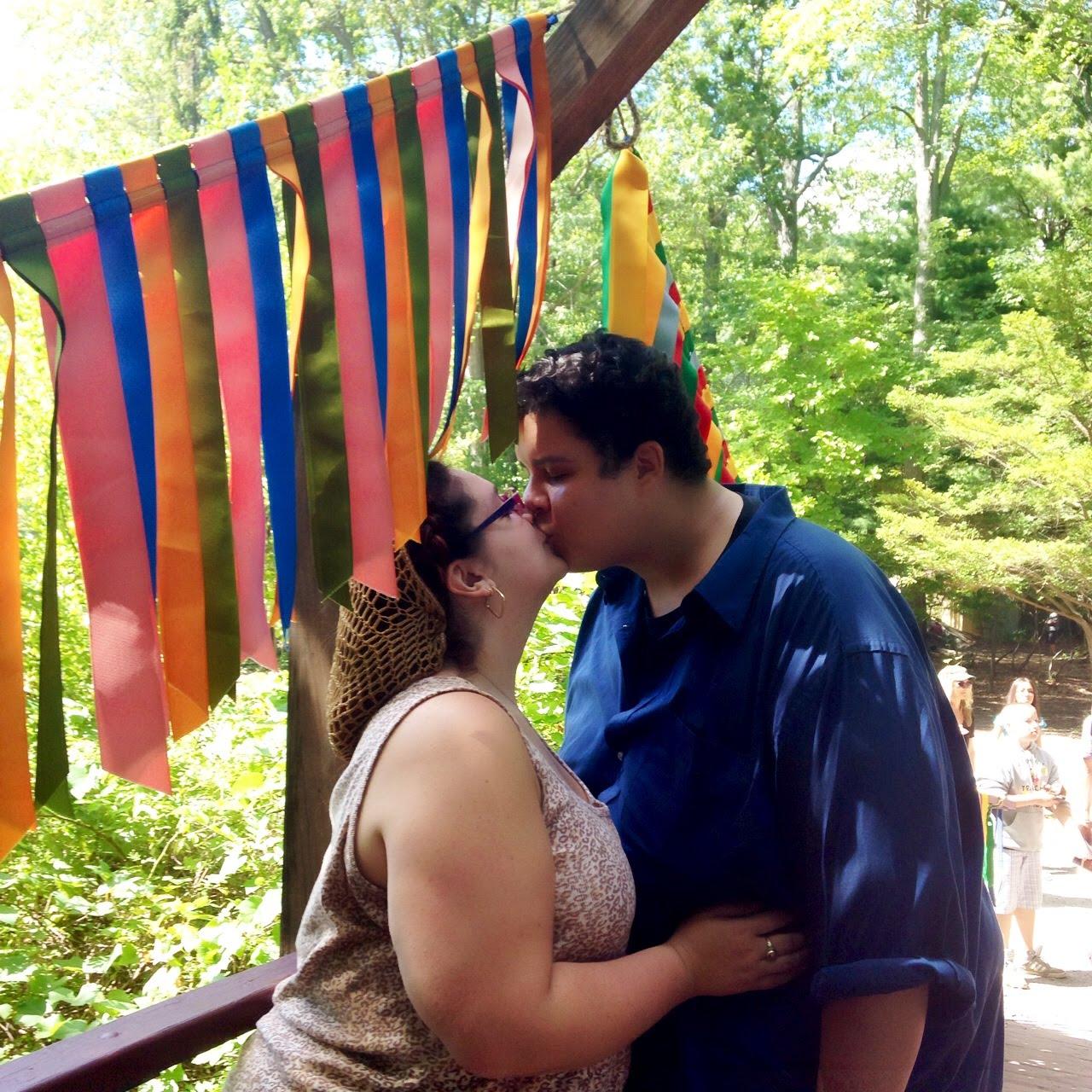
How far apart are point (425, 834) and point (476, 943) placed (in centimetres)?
13

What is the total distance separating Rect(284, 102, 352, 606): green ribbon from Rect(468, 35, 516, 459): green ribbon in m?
0.25

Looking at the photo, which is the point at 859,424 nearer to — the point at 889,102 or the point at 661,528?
the point at 889,102

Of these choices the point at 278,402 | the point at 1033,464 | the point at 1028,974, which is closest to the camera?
the point at 278,402

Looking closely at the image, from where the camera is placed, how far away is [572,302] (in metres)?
21.9

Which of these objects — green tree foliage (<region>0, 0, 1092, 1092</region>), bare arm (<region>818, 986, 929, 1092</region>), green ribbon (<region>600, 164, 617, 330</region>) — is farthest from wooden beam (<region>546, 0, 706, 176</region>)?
green tree foliage (<region>0, 0, 1092, 1092</region>)

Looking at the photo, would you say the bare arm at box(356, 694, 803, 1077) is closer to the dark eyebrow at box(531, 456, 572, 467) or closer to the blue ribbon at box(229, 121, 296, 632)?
the blue ribbon at box(229, 121, 296, 632)

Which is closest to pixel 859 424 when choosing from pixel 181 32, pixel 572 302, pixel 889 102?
pixel 572 302

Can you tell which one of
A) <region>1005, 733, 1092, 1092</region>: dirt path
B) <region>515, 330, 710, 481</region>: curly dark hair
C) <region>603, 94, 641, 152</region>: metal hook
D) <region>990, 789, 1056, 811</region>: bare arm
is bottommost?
<region>1005, 733, 1092, 1092</region>: dirt path

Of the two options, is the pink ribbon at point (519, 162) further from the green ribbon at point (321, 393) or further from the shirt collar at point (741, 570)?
the shirt collar at point (741, 570)

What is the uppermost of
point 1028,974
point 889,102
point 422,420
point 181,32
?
point 181,32

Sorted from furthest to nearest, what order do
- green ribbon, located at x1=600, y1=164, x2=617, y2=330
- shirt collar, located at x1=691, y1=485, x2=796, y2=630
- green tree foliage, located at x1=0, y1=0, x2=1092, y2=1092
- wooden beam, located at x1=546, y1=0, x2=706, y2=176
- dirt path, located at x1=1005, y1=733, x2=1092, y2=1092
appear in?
dirt path, located at x1=1005, y1=733, x2=1092, y2=1092 < green tree foliage, located at x1=0, y1=0, x2=1092, y2=1092 < green ribbon, located at x1=600, y1=164, x2=617, y2=330 < wooden beam, located at x1=546, y1=0, x2=706, y2=176 < shirt collar, located at x1=691, y1=485, x2=796, y2=630

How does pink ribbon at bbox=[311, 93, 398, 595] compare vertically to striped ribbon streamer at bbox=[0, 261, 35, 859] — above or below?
above

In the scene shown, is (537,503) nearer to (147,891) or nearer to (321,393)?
(321,393)

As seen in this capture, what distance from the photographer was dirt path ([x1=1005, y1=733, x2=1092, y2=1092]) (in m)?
4.53
